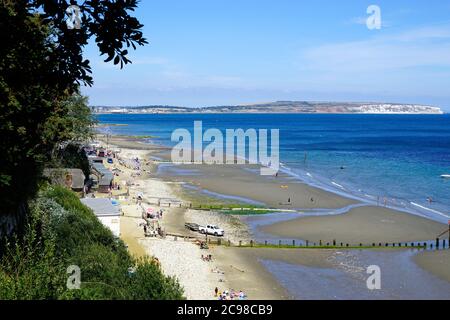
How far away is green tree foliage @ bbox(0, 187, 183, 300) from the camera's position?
10.9 meters

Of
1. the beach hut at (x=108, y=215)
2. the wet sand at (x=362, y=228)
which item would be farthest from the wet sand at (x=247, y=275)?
the wet sand at (x=362, y=228)

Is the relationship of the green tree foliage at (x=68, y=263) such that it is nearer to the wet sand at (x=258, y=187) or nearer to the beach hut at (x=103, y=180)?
the beach hut at (x=103, y=180)

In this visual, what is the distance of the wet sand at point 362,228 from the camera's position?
1561 inches

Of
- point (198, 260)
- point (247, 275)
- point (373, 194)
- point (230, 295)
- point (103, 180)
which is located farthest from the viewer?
point (373, 194)

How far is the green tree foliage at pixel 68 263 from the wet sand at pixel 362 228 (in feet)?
58.2

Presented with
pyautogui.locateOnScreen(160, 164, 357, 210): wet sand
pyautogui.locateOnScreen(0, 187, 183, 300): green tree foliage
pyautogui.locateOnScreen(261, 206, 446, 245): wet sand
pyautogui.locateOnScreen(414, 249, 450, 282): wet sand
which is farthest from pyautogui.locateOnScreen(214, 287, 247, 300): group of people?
pyautogui.locateOnScreen(160, 164, 357, 210): wet sand

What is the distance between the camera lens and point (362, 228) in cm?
4275

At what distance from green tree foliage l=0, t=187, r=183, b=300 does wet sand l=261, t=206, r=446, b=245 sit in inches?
699

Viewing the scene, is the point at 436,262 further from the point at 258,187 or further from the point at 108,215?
the point at 258,187

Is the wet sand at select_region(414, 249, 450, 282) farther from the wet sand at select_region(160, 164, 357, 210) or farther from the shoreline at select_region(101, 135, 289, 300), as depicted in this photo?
the wet sand at select_region(160, 164, 357, 210)

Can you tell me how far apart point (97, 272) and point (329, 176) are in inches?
2341

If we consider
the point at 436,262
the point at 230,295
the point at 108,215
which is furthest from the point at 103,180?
the point at 436,262

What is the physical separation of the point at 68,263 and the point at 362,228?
3016 centimetres
